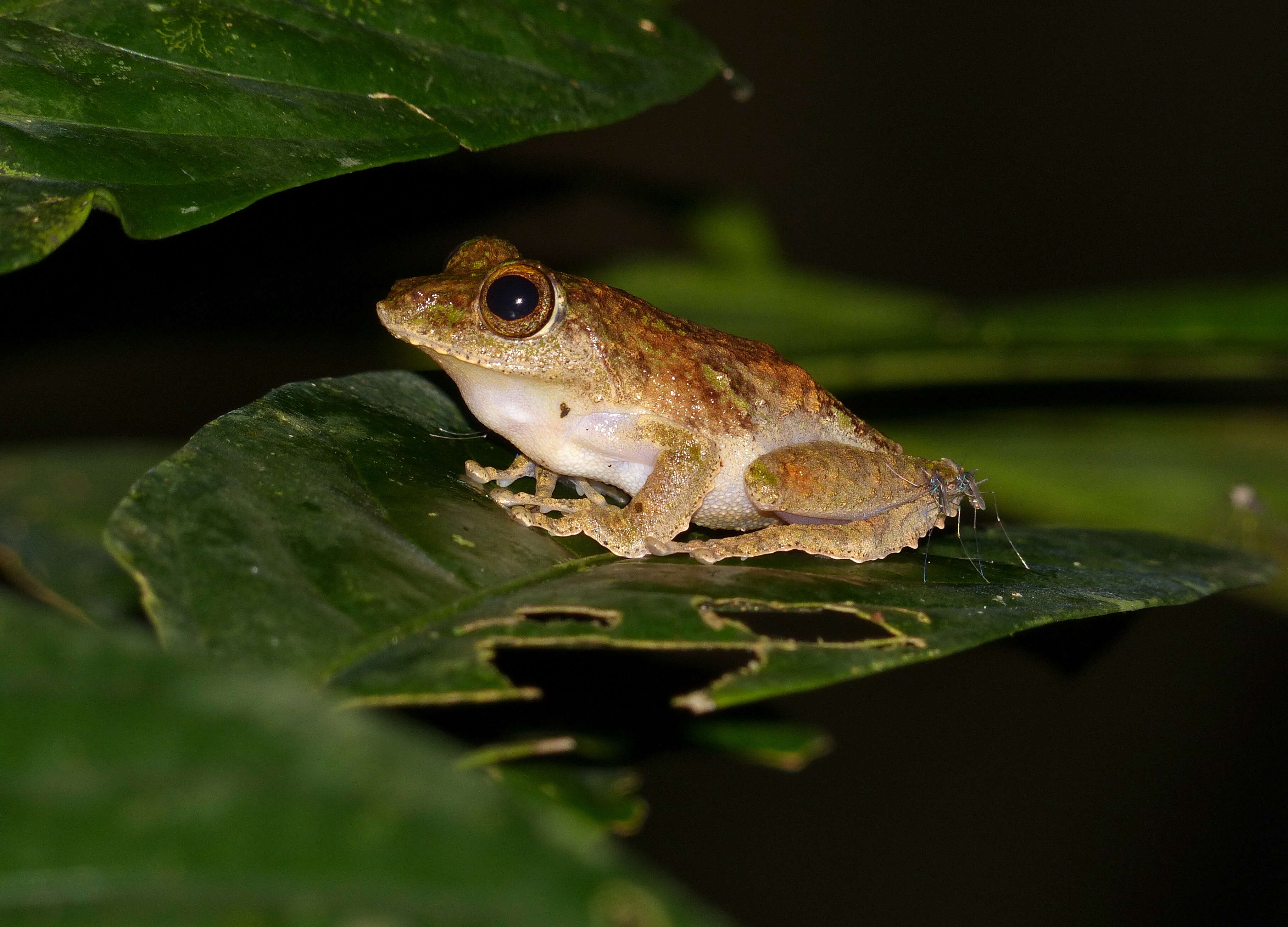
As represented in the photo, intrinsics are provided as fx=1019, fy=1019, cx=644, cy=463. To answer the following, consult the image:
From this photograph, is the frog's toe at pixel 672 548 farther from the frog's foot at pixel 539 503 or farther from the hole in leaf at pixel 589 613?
the hole in leaf at pixel 589 613

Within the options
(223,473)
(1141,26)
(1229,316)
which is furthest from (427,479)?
(1141,26)

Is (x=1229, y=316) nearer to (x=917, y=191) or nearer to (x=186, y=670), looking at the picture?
(x=186, y=670)

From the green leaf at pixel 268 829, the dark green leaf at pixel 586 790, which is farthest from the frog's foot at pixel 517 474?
the green leaf at pixel 268 829

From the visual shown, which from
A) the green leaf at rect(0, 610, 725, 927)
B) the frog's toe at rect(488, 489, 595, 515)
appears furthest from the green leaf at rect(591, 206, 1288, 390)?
the green leaf at rect(0, 610, 725, 927)

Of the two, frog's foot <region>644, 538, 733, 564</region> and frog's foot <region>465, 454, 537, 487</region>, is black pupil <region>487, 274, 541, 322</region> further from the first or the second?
frog's foot <region>644, 538, 733, 564</region>

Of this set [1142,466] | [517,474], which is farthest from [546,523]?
[1142,466]
